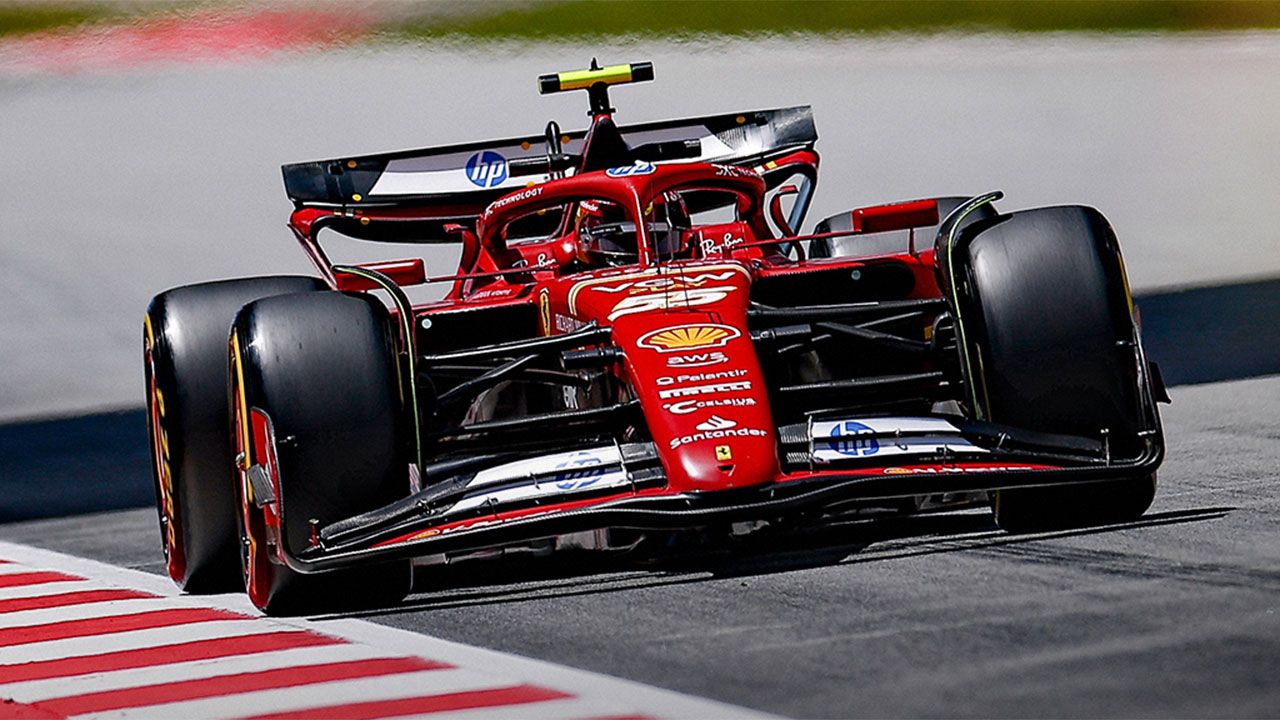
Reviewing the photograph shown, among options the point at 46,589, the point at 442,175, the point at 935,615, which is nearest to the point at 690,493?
the point at 935,615

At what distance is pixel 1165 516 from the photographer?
7332mm

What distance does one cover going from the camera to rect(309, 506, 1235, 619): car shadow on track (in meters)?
6.88

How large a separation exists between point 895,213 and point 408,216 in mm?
2889

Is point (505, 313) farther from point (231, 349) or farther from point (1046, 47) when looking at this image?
point (1046, 47)

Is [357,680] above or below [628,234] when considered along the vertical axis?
below

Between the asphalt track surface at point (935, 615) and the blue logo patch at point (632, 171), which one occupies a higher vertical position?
the blue logo patch at point (632, 171)

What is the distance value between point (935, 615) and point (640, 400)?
1.47m

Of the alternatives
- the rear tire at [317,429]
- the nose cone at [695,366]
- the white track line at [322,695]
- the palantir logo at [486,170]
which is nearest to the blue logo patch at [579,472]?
the nose cone at [695,366]

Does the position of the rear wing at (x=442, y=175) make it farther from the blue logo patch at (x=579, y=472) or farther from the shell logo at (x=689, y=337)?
the blue logo patch at (x=579, y=472)

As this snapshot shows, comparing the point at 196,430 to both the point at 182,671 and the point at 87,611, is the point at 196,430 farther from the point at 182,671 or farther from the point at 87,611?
the point at 182,671

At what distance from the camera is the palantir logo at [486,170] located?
392 inches

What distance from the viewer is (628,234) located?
28.2 feet

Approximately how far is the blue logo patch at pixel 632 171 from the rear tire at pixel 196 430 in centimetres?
146

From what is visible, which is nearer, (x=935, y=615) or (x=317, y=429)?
(x=935, y=615)
